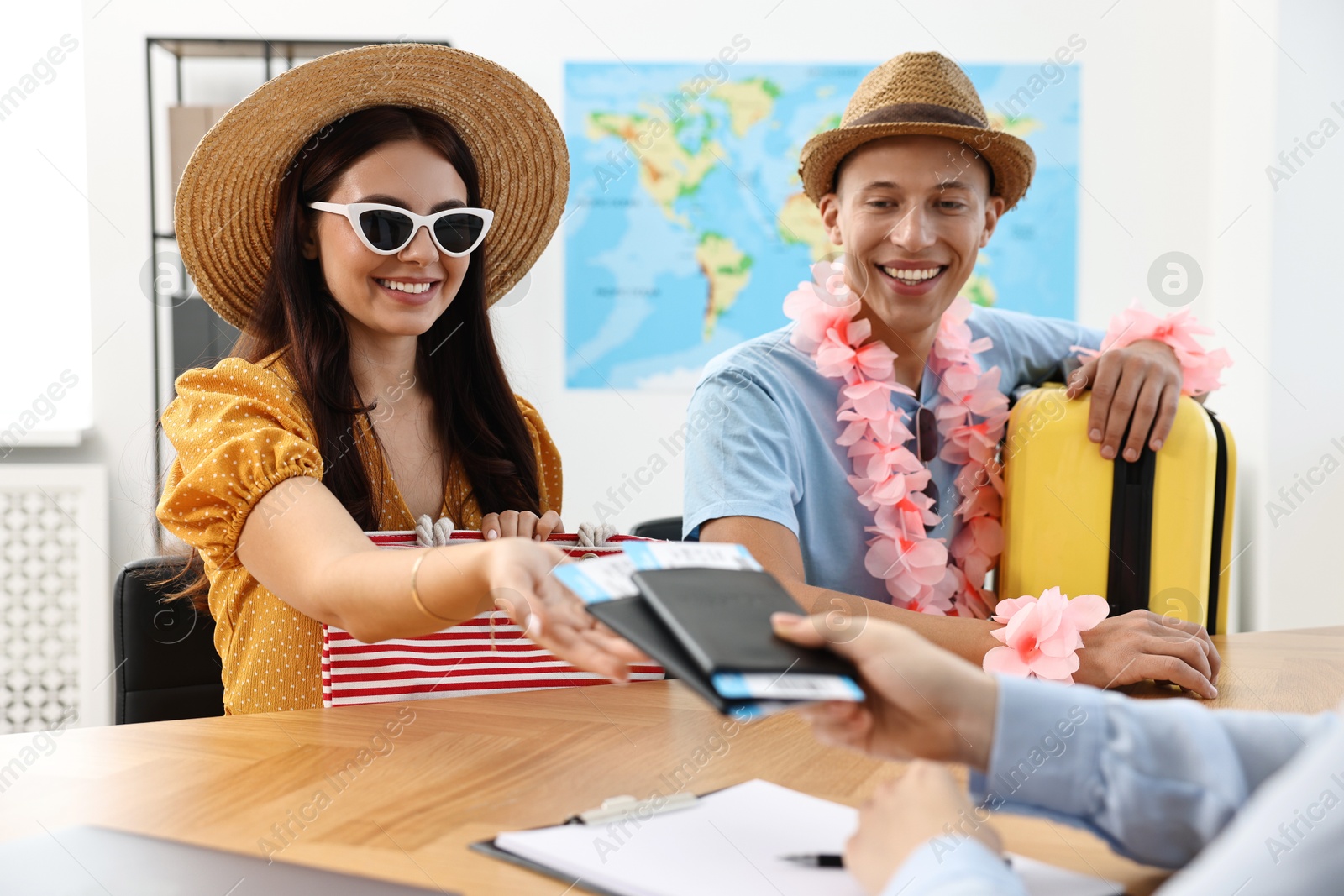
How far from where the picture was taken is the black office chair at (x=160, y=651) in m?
1.75

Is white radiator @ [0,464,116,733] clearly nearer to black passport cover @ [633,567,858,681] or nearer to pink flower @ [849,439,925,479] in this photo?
pink flower @ [849,439,925,479]

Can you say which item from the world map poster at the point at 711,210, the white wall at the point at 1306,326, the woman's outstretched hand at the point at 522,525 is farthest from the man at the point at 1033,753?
the world map poster at the point at 711,210

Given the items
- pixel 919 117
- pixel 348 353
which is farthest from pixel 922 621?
pixel 348 353

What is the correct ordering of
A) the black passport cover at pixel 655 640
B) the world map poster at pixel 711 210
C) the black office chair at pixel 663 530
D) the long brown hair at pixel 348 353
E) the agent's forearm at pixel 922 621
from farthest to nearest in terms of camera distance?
the world map poster at pixel 711 210 < the black office chair at pixel 663 530 < the long brown hair at pixel 348 353 < the agent's forearm at pixel 922 621 < the black passport cover at pixel 655 640

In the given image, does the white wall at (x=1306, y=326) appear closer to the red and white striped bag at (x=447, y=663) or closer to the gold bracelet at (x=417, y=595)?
the red and white striped bag at (x=447, y=663)

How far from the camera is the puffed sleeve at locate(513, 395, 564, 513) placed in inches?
80.7

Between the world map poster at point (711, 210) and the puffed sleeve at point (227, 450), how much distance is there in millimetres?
2379

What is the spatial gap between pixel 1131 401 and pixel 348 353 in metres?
1.26

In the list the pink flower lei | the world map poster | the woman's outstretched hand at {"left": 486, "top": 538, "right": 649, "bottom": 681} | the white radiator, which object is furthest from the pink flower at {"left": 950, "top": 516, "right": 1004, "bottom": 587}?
the white radiator

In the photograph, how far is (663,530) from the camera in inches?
91.3

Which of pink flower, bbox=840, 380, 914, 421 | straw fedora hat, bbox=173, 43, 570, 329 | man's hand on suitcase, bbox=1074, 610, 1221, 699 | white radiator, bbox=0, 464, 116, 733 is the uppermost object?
straw fedora hat, bbox=173, 43, 570, 329

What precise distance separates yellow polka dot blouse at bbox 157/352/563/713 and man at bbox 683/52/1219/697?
59 centimetres

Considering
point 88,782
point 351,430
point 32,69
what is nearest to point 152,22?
point 32,69

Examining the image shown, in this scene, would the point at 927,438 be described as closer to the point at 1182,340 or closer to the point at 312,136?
the point at 1182,340
